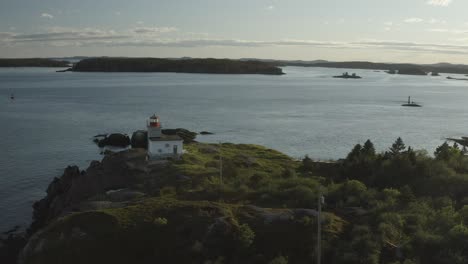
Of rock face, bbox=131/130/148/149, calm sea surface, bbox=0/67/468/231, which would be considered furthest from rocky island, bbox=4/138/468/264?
rock face, bbox=131/130/148/149

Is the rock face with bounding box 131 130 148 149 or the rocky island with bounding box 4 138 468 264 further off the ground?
the rocky island with bounding box 4 138 468 264

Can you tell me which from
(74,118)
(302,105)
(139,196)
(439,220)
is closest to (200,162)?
(139,196)

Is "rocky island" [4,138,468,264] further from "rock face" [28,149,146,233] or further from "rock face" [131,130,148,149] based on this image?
"rock face" [131,130,148,149]

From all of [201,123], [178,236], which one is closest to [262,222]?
[178,236]

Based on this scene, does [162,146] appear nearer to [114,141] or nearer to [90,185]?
[90,185]

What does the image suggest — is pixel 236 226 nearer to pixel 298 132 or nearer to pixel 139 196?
pixel 139 196

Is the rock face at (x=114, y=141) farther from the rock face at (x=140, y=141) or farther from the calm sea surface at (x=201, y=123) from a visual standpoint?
the rock face at (x=140, y=141)

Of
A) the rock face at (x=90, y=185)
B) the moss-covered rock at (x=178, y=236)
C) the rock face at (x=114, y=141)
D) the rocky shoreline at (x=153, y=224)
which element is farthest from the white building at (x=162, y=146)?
the rock face at (x=114, y=141)
